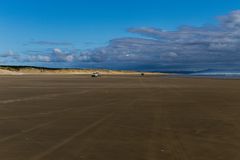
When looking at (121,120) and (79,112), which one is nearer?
(121,120)

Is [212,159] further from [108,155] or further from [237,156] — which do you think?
[108,155]

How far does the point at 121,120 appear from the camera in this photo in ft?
39.4

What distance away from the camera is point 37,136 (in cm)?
902

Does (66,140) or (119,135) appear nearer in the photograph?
(66,140)

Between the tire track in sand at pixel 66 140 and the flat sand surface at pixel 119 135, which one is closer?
the tire track in sand at pixel 66 140

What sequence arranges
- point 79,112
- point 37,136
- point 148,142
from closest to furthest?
point 148,142, point 37,136, point 79,112

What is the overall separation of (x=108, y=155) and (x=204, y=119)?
6.18 m

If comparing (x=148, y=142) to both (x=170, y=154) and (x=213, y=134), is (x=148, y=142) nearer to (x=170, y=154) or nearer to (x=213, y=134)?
(x=170, y=154)

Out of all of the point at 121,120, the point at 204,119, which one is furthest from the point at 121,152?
the point at 204,119

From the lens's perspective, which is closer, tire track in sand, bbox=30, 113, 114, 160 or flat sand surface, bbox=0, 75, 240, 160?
tire track in sand, bbox=30, 113, 114, 160

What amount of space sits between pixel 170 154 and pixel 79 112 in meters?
7.56

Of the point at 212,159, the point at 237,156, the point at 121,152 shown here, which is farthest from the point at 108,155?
the point at 237,156

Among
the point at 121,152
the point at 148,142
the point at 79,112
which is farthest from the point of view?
the point at 79,112

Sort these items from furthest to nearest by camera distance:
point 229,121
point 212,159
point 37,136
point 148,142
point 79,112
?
point 79,112, point 229,121, point 37,136, point 148,142, point 212,159
